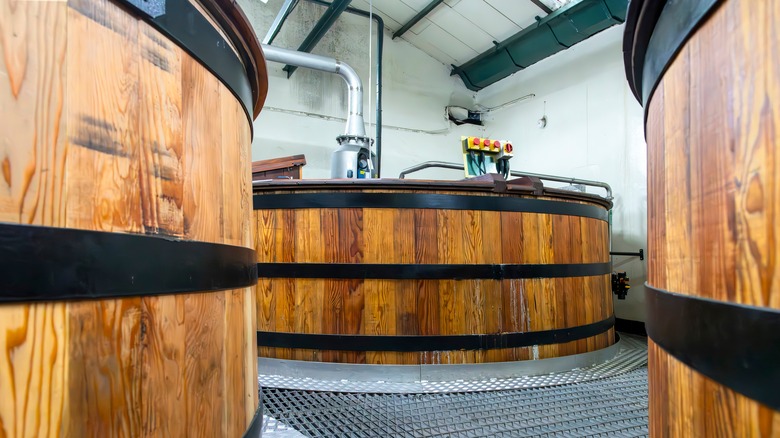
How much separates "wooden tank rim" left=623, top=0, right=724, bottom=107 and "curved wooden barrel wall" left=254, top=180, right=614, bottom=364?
1.40 meters

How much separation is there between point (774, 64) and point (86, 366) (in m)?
1.01

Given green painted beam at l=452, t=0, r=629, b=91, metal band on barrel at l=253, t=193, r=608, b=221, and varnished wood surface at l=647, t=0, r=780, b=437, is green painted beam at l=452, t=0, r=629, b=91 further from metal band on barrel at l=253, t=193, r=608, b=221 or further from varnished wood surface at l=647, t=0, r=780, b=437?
varnished wood surface at l=647, t=0, r=780, b=437

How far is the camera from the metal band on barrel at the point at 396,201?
2.36 m

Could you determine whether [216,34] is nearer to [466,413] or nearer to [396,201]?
[396,201]

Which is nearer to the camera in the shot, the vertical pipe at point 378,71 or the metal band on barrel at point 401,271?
the metal band on barrel at point 401,271

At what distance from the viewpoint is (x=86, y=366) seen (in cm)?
59

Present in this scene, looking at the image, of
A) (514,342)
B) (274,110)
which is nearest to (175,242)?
(514,342)

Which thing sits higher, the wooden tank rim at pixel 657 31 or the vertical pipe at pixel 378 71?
the vertical pipe at pixel 378 71

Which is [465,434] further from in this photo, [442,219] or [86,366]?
[86,366]

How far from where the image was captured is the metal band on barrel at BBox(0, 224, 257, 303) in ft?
1.63

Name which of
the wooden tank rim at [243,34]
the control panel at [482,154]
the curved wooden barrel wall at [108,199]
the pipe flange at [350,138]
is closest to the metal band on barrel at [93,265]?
the curved wooden barrel wall at [108,199]

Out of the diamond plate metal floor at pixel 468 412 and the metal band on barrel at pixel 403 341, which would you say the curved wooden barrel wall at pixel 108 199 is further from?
the metal band on barrel at pixel 403 341

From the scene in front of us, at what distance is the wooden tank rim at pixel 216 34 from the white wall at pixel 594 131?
162 inches

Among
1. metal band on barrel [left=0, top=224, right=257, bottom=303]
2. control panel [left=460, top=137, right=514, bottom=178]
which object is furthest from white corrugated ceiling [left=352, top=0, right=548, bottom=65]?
metal band on barrel [left=0, top=224, right=257, bottom=303]
